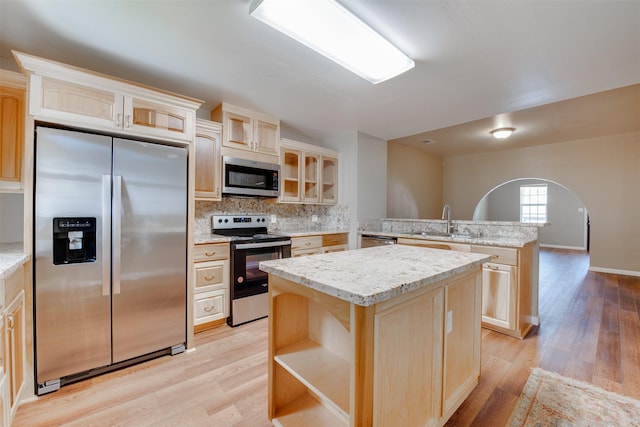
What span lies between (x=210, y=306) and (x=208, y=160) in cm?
153

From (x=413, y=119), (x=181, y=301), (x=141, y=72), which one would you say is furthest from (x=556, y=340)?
(x=141, y=72)

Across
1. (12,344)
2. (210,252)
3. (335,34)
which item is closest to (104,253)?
(12,344)

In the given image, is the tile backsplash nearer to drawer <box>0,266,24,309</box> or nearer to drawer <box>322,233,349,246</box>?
drawer <box>322,233,349,246</box>

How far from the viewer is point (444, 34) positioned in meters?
1.85

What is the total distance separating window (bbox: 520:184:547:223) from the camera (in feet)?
29.8

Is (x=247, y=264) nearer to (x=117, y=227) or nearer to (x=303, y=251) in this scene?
(x=303, y=251)

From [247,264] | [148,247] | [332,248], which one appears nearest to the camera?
[148,247]

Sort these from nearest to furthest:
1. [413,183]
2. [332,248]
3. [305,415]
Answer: [305,415] → [332,248] → [413,183]

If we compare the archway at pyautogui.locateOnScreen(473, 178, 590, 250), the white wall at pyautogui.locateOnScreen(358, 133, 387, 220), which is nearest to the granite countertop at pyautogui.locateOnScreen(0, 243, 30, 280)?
the white wall at pyautogui.locateOnScreen(358, 133, 387, 220)

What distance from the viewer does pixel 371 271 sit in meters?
1.31

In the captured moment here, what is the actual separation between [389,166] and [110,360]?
16.7 ft

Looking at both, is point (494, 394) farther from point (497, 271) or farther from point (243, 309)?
point (243, 309)

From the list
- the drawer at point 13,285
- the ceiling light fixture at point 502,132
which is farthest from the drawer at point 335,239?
the ceiling light fixture at point 502,132

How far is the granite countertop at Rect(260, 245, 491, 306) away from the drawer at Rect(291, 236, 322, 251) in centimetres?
163
